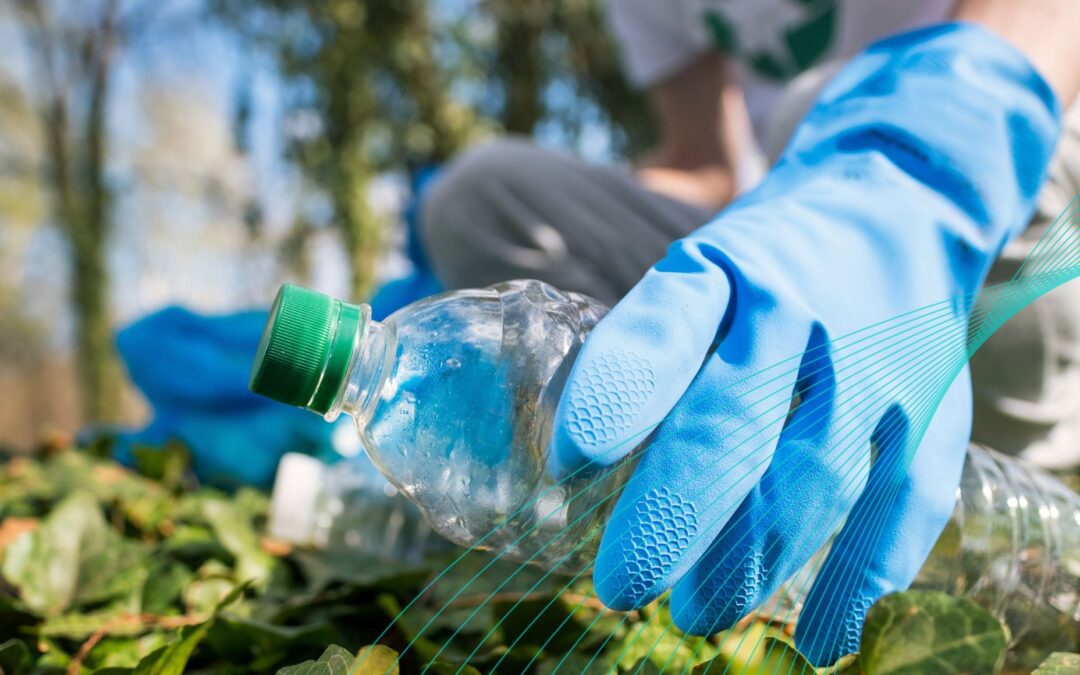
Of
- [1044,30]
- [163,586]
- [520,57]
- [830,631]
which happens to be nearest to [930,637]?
[830,631]

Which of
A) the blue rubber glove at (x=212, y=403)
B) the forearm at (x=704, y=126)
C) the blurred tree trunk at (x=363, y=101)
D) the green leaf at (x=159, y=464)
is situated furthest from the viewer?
the blurred tree trunk at (x=363, y=101)

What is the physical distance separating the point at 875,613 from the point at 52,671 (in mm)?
740

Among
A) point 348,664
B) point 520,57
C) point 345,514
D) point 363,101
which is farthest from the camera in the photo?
point 520,57

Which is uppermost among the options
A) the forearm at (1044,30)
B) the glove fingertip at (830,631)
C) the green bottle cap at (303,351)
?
the forearm at (1044,30)

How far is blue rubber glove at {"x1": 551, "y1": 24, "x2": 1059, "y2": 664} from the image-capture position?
2.02 ft

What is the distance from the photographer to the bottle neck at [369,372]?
2.36ft

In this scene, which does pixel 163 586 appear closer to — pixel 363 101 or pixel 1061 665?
pixel 1061 665

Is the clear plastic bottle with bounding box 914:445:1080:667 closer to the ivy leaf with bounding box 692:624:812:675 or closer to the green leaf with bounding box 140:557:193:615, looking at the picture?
the ivy leaf with bounding box 692:624:812:675

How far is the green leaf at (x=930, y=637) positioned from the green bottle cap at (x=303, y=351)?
479 millimetres

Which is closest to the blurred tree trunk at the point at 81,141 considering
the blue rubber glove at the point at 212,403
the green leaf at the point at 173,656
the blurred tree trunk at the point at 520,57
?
the blurred tree trunk at the point at 520,57

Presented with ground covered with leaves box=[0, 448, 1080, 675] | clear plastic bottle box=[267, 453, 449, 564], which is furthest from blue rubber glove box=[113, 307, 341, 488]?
ground covered with leaves box=[0, 448, 1080, 675]

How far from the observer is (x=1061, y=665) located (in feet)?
1.93

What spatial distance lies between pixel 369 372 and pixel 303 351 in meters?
0.11

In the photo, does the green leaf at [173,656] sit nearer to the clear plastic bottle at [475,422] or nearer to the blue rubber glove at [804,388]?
the clear plastic bottle at [475,422]
